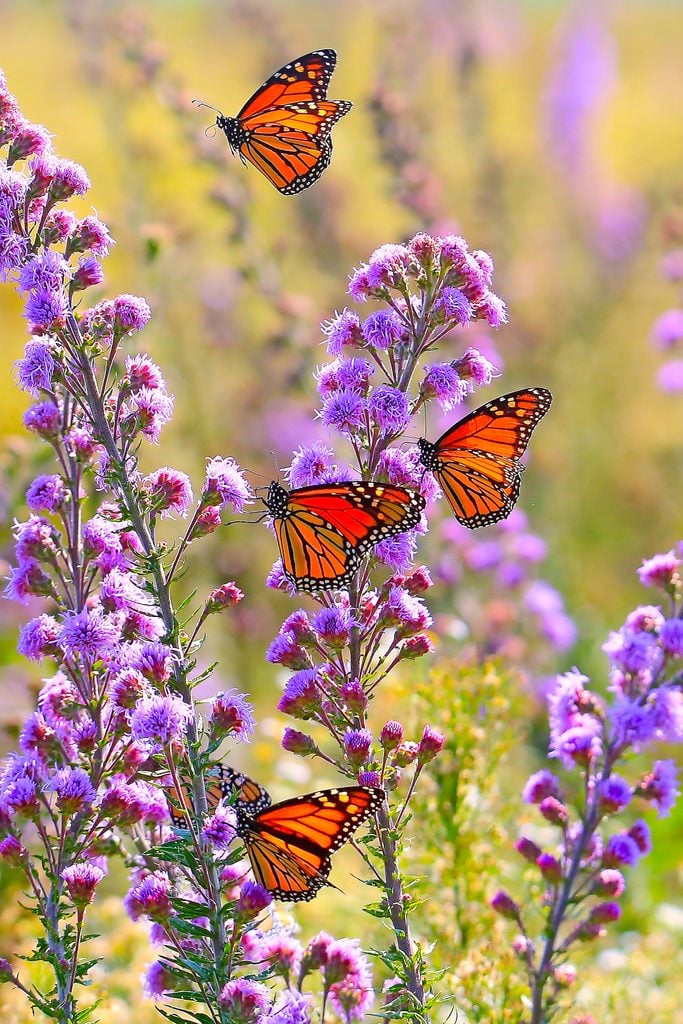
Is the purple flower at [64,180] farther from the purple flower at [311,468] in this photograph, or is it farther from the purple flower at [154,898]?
the purple flower at [154,898]

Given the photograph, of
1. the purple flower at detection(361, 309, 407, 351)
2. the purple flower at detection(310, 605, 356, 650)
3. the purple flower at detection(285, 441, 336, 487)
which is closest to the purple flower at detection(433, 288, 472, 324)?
the purple flower at detection(361, 309, 407, 351)

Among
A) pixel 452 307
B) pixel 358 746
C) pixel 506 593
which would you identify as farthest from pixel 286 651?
pixel 506 593

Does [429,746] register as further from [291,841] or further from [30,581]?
[30,581]

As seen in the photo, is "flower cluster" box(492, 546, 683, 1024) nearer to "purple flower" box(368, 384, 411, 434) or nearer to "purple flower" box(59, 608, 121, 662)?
"purple flower" box(368, 384, 411, 434)

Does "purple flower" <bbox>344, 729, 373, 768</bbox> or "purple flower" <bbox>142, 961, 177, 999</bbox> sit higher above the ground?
"purple flower" <bbox>344, 729, 373, 768</bbox>

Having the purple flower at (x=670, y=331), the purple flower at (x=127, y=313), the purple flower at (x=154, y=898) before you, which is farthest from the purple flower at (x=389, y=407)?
the purple flower at (x=670, y=331)

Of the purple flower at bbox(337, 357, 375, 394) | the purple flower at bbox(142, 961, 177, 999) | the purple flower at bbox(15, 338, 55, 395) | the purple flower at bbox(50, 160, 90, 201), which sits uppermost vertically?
the purple flower at bbox(50, 160, 90, 201)

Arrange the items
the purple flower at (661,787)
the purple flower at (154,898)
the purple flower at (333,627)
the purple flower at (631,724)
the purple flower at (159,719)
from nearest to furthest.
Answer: the purple flower at (159,719), the purple flower at (154,898), the purple flower at (333,627), the purple flower at (631,724), the purple flower at (661,787)
